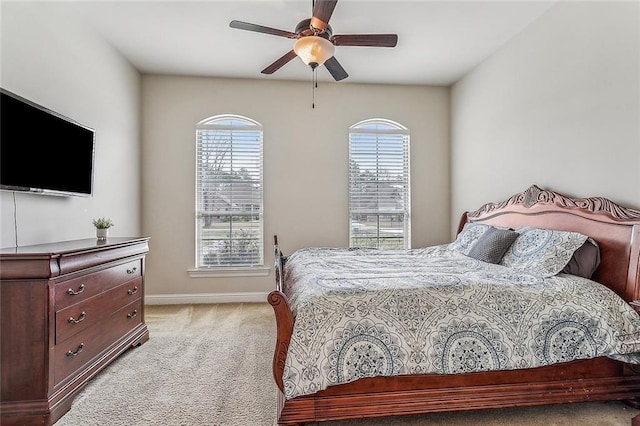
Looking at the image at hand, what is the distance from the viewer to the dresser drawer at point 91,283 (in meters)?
1.93

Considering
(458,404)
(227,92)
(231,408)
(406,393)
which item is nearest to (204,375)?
(231,408)

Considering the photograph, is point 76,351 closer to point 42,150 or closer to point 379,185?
point 42,150

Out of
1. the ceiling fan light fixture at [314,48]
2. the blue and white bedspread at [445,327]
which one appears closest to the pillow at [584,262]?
the blue and white bedspread at [445,327]

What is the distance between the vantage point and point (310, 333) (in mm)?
1688

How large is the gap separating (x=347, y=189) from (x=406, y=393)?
3.03 metres

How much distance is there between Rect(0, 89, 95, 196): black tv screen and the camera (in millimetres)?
2010

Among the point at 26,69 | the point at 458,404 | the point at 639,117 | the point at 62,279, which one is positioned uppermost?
the point at 26,69

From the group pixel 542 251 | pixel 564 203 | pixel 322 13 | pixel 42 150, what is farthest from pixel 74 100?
pixel 564 203

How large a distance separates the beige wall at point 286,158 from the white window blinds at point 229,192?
0.36 ft

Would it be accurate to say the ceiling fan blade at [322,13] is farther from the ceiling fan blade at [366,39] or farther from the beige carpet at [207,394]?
the beige carpet at [207,394]

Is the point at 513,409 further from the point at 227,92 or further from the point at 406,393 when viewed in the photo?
the point at 227,92

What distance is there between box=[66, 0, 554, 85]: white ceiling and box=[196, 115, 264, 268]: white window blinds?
72cm

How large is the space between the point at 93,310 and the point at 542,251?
3103 mm

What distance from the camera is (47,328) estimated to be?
183 centimetres
